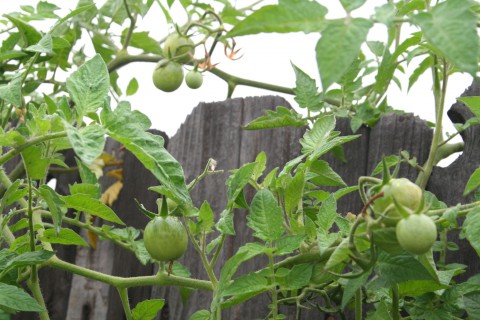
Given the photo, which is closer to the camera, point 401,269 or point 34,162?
point 401,269

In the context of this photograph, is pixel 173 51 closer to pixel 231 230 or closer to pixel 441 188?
pixel 441 188

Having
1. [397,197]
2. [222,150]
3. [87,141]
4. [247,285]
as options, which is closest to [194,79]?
[222,150]

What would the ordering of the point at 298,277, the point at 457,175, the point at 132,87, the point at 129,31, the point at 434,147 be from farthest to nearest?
the point at 132,87
the point at 129,31
the point at 457,175
the point at 434,147
the point at 298,277

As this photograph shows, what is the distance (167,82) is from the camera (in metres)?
1.87

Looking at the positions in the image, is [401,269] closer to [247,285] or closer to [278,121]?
[247,285]

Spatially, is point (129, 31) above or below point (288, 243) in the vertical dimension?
above

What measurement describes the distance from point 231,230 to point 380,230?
326 mm

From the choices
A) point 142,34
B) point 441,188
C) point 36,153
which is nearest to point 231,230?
point 36,153

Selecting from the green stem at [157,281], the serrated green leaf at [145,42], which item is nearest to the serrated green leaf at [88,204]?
the green stem at [157,281]

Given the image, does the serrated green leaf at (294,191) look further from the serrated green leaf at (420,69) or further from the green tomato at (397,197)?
the serrated green leaf at (420,69)

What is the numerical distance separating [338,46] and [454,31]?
11cm

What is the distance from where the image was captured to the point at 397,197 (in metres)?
0.84

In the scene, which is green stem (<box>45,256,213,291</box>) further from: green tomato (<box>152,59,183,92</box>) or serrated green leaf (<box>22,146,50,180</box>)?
green tomato (<box>152,59,183,92</box>)

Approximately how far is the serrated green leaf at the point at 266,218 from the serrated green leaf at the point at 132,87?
1.32m
